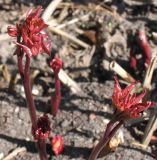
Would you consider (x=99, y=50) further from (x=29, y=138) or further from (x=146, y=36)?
(x=29, y=138)

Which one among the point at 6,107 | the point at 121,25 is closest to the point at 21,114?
the point at 6,107

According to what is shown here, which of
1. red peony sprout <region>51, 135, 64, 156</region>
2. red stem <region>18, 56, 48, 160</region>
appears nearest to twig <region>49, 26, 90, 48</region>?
red peony sprout <region>51, 135, 64, 156</region>

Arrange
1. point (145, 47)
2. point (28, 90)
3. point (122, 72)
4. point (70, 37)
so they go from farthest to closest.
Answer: point (70, 37), point (145, 47), point (122, 72), point (28, 90)

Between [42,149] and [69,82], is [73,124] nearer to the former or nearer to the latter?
[69,82]

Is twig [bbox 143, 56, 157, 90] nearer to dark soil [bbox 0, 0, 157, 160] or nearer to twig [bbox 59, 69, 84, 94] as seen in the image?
dark soil [bbox 0, 0, 157, 160]

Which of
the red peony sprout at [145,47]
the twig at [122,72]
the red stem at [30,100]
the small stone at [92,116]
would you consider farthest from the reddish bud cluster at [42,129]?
the red peony sprout at [145,47]

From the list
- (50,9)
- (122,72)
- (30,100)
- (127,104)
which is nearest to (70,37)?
(50,9)
